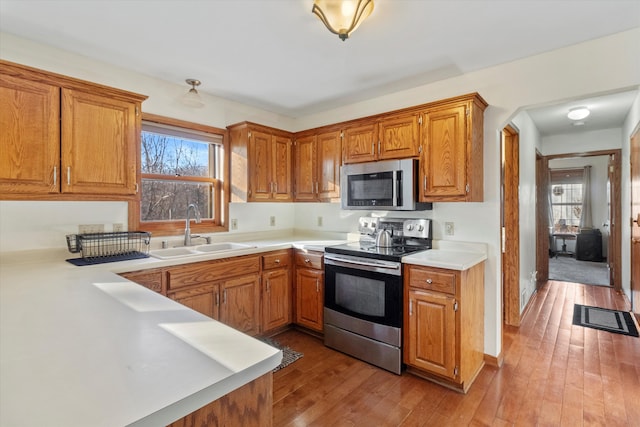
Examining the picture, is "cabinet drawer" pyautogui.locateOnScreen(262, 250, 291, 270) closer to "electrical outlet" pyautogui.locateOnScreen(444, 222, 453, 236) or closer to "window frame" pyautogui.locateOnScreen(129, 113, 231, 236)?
"window frame" pyautogui.locateOnScreen(129, 113, 231, 236)

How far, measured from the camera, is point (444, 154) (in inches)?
97.5

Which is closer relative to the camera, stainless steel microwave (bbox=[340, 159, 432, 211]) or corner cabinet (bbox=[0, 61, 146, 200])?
corner cabinet (bbox=[0, 61, 146, 200])

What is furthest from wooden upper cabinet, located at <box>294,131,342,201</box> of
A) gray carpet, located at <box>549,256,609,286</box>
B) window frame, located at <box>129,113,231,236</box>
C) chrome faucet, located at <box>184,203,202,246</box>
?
gray carpet, located at <box>549,256,609,286</box>

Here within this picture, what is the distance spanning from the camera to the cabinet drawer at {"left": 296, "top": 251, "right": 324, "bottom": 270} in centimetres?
294

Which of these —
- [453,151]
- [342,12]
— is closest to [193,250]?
[342,12]

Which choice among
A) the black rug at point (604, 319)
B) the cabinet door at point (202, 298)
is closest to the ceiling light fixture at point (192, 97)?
the cabinet door at point (202, 298)

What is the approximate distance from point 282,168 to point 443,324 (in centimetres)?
219

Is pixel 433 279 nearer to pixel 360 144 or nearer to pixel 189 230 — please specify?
pixel 360 144

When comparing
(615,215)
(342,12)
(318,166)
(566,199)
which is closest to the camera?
(342,12)

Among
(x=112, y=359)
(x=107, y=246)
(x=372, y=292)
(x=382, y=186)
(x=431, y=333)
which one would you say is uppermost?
(x=382, y=186)

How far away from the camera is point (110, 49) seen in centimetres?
226

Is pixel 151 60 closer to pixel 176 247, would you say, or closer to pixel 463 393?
pixel 176 247

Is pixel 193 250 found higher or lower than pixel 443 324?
higher

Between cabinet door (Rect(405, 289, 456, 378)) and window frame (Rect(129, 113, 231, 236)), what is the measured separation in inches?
79.1
